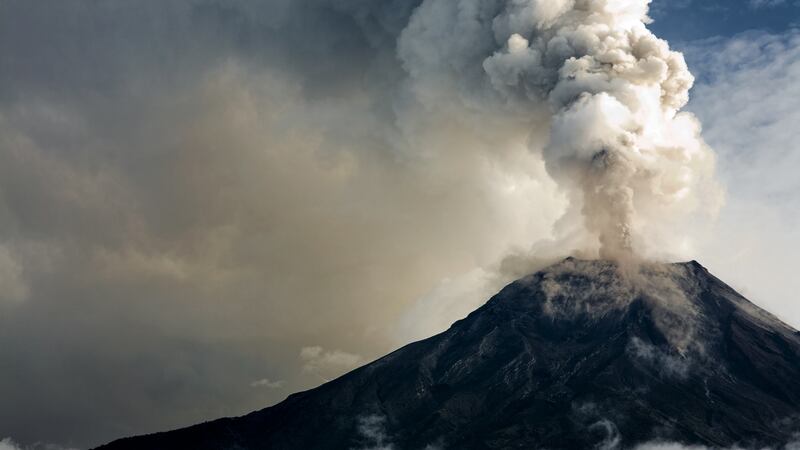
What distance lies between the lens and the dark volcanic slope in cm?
9556

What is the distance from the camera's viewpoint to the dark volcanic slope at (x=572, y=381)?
95562 millimetres

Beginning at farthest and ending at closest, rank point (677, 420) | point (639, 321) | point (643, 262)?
point (643, 262) < point (639, 321) < point (677, 420)

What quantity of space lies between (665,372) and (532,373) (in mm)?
17047

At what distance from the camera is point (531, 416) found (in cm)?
9944

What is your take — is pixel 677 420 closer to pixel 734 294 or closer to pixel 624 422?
pixel 624 422

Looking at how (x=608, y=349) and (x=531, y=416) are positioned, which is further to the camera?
(x=608, y=349)

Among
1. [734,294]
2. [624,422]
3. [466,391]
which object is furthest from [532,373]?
[734,294]

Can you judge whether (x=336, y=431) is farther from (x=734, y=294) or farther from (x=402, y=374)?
(x=734, y=294)

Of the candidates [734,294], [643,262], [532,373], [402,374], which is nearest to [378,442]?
[402,374]

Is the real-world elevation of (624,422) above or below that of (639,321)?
below

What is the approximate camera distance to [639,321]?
11175cm

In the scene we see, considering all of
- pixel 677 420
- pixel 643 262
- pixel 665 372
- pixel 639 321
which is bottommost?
pixel 677 420

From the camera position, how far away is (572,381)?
105m

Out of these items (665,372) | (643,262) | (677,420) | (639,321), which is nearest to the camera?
(677,420)
